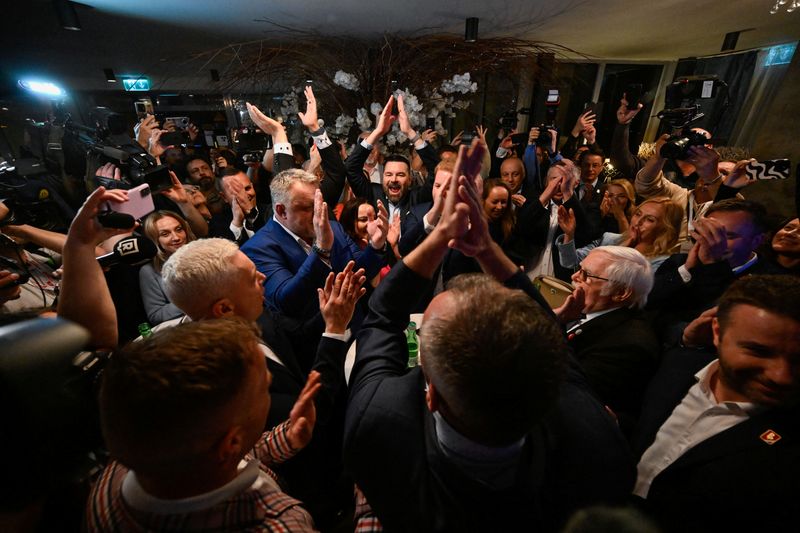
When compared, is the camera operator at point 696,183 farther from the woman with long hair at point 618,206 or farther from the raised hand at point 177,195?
the raised hand at point 177,195

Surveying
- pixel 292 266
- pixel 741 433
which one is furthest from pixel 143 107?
pixel 741 433

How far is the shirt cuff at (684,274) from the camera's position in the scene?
1.74m

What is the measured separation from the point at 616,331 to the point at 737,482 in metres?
0.57

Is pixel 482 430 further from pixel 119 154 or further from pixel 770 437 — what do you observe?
pixel 119 154

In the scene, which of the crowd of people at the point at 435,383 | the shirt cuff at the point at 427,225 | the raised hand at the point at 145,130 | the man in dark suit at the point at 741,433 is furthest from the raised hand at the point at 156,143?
the man in dark suit at the point at 741,433

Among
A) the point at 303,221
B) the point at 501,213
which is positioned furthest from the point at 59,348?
the point at 501,213

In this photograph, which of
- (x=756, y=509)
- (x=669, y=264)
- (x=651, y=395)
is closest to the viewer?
(x=756, y=509)

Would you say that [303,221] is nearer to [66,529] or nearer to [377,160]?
[66,529]

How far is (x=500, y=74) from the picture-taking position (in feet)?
13.1

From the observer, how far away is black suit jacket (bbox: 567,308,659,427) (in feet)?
4.19

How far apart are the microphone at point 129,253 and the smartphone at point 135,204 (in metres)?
0.24

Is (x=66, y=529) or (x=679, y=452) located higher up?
(x=66, y=529)

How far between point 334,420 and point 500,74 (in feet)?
13.6

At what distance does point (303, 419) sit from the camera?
100cm
